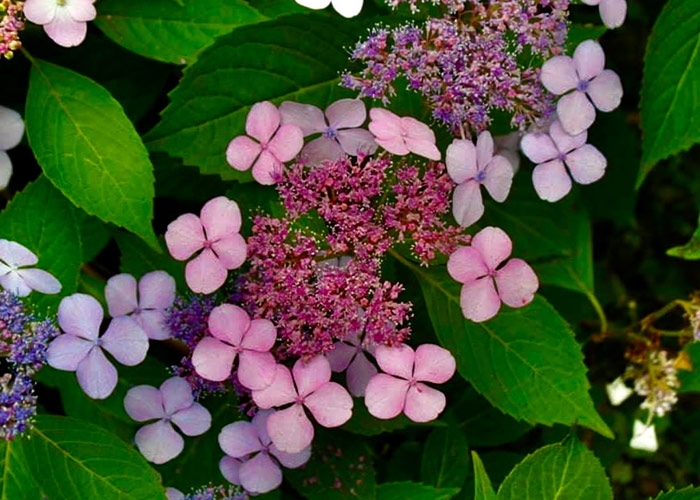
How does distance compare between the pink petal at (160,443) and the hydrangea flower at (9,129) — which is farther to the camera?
the hydrangea flower at (9,129)

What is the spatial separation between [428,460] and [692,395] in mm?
887

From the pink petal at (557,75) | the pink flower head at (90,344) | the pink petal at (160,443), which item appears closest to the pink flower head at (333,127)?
the pink petal at (557,75)

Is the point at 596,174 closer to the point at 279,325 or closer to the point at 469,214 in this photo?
the point at 469,214

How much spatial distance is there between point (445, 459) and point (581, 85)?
0.66m

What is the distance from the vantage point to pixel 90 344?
1292 millimetres

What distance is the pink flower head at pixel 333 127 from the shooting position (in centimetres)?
131

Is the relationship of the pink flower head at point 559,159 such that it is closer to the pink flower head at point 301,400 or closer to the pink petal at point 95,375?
the pink flower head at point 301,400

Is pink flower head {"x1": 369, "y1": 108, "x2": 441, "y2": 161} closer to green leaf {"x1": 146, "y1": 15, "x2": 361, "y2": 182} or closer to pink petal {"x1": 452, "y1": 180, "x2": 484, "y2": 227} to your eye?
pink petal {"x1": 452, "y1": 180, "x2": 484, "y2": 227}

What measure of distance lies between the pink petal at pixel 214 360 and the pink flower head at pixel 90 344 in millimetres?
126

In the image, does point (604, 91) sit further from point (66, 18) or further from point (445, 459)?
point (66, 18)

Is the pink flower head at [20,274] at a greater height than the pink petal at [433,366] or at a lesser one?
greater

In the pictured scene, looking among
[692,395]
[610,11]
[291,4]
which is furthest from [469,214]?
[692,395]

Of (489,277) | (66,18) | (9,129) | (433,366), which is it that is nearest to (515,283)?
(489,277)

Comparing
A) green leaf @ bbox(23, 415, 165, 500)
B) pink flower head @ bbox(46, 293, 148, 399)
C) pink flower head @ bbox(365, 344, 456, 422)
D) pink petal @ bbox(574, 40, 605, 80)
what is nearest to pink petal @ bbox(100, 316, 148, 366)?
pink flower head @ bbox(46, 293, 148, 399)
